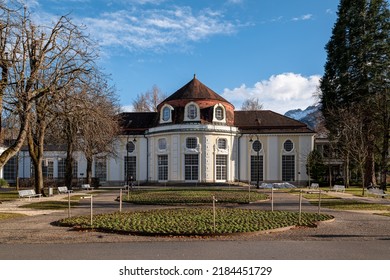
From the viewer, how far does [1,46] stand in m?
21.1

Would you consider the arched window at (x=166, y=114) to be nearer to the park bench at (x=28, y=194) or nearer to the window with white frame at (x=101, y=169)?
the window with white frame at (x=101, y=169)

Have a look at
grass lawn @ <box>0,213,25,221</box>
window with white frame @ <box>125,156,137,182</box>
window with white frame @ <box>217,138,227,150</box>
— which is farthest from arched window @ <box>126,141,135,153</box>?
grass lawn @ <box>0,213,25,221</box>

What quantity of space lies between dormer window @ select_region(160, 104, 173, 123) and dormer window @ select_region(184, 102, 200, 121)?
218 cm

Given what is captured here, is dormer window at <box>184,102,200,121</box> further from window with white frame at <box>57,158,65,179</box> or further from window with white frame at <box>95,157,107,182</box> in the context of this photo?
window with white frame at <box>57,158,65,179</box>

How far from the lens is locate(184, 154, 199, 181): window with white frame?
49781 mm

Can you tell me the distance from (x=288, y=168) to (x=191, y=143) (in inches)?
514

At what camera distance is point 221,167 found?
5119 centimetres

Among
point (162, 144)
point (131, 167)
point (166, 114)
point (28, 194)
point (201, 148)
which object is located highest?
point (166, 114)

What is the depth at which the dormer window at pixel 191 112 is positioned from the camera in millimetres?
50906

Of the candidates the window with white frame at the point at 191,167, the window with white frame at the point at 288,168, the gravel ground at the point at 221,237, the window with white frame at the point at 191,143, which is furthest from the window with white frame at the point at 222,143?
the gravel ground at the point at 221,237

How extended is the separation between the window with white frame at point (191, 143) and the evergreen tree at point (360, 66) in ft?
51.3

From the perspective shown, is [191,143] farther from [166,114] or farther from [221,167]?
[166,114]

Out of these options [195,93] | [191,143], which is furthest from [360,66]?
[191,143]
